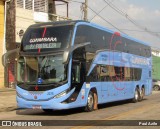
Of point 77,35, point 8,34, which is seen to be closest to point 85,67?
point 77,35

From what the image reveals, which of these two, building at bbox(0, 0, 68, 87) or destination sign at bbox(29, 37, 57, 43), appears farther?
building at bbox(0, 0, 68, 87)

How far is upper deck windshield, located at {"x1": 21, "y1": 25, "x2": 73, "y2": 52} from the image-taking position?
16.0m

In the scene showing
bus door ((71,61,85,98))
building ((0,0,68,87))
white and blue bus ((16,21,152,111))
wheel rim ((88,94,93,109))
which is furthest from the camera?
building ((0,0,68,87))

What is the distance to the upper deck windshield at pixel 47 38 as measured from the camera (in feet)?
52.4

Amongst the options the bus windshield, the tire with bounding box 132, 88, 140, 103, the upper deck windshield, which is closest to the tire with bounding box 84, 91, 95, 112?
the bus windshield

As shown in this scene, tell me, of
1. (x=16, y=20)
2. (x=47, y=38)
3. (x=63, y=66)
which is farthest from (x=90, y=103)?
(x=16, y=20)

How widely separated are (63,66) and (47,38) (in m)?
1.47

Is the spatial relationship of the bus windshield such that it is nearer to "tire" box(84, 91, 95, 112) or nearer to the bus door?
the bus door

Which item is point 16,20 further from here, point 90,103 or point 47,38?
point 47,38

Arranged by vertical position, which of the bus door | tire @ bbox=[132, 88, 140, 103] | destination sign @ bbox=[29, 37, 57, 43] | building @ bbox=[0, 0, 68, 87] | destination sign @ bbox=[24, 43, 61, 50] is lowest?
tire @ bbox=[132, 88, 140, 103]

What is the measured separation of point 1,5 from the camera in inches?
1316

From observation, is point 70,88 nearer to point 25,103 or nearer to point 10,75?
point 25,103

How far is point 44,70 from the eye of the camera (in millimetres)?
15781

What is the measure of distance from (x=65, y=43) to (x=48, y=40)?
758 millimetres
